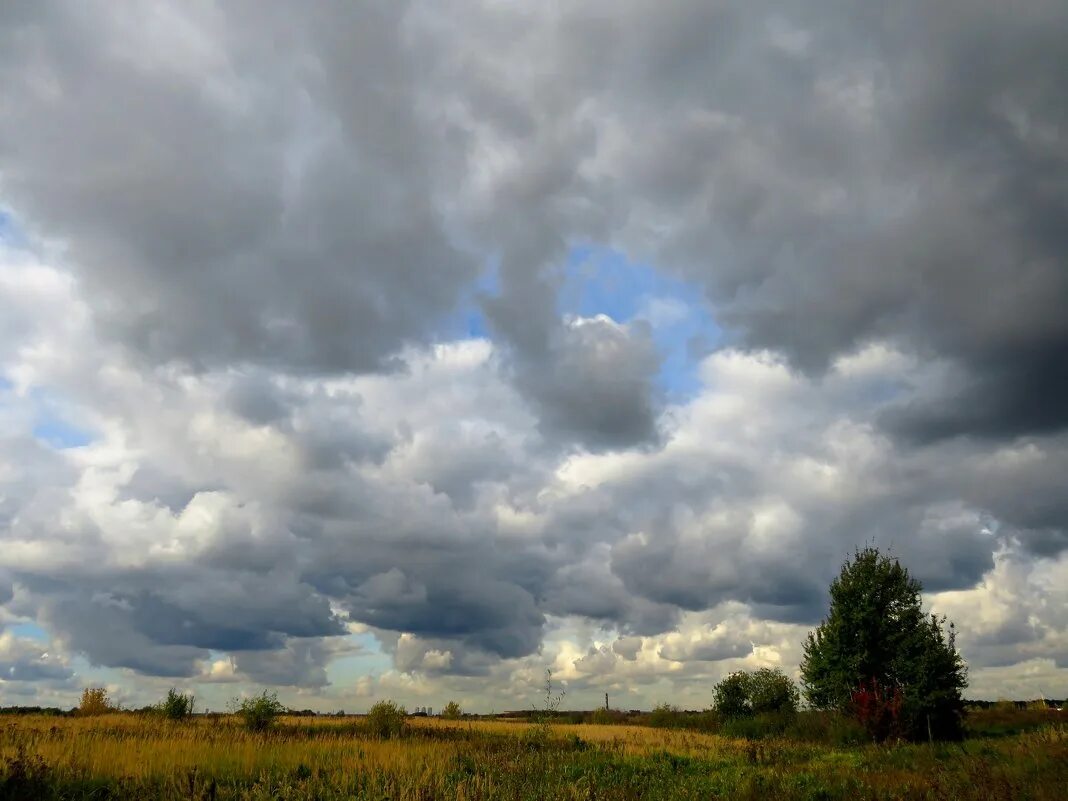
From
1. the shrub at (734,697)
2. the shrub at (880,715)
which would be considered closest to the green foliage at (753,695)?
the shrub at (734,697)

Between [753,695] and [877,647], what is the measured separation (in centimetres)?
1404

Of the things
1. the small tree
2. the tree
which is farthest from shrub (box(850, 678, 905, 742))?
the small tree

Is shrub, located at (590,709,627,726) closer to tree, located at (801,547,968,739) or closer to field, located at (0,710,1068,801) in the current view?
tree, located at (801,547,968,739)

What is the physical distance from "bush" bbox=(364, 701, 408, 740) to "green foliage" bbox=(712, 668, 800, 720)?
34116mm

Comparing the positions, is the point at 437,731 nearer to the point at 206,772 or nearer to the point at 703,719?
the point at 206,772

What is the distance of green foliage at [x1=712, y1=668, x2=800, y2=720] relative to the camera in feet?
201

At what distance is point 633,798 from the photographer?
691 inches

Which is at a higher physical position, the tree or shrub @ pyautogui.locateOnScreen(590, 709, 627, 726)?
the tree

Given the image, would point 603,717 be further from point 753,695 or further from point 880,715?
point 880,715

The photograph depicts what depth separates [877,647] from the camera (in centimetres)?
5275

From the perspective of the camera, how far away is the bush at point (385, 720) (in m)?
37.9

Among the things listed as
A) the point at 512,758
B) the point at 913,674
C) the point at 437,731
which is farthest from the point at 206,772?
the point at 913,674

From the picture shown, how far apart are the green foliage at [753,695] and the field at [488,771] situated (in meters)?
31.9

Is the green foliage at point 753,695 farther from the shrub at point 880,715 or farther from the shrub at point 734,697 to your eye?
the shrub at point 880,715
